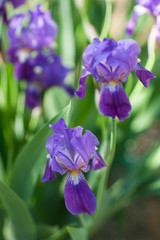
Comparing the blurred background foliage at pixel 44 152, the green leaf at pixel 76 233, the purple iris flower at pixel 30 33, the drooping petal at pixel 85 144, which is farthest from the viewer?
the purple iris flower at pixel 30 33

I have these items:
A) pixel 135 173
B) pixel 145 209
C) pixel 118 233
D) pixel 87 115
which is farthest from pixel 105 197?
pixel 145 209

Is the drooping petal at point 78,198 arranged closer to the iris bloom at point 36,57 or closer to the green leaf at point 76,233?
the green leaf at point 76,233

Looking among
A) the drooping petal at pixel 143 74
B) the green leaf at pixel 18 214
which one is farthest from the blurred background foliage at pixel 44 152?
the drooping petal at pixel 143 74

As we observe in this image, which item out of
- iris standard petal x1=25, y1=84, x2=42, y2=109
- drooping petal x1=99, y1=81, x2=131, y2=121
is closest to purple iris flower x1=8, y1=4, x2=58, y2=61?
iris standard petal x1=25, y1=84, x2=42, y2=109

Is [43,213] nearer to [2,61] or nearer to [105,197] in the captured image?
[105,197]

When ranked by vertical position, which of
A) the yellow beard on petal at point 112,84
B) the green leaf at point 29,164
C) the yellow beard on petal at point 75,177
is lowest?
the green leaf at point 29,164

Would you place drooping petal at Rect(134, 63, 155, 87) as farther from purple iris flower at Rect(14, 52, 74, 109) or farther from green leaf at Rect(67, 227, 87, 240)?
purple iris flower at Rect(14, 52, 74, 109)

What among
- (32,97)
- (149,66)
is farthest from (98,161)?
(32,97)
